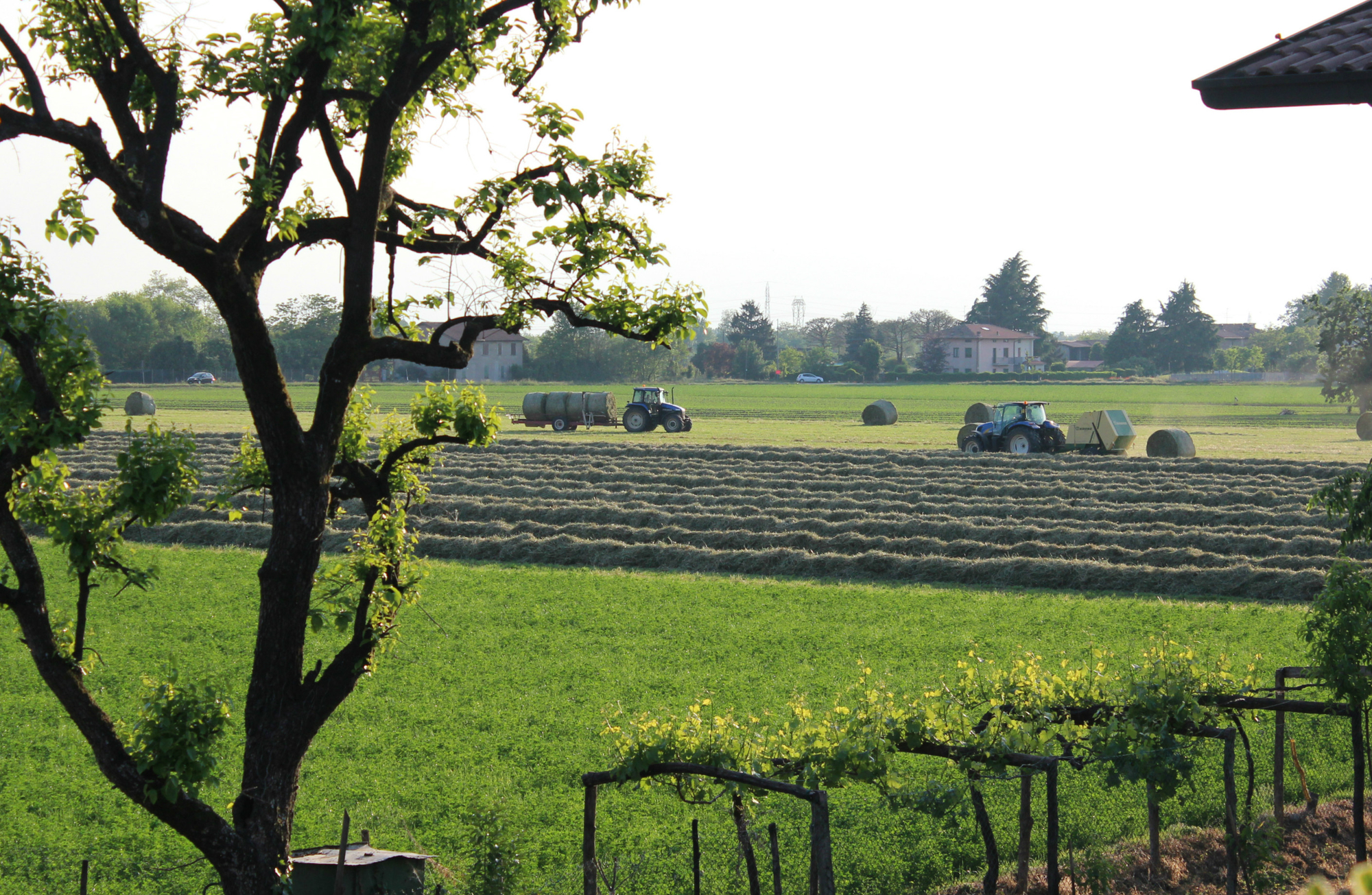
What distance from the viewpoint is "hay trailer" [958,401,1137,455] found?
33.9 m

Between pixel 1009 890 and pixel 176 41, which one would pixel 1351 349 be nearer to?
pixel 1009 890

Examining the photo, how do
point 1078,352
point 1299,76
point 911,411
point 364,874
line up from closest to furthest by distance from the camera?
point 1299,76 → point 364,874 → point 911,411 → point 1078,352

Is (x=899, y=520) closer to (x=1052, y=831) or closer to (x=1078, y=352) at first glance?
(x=1052, y=831)

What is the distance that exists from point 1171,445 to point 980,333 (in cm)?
9640

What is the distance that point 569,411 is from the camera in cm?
4634

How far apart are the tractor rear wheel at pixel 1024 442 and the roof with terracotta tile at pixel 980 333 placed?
3600 inches

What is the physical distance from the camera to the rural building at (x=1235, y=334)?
168 m

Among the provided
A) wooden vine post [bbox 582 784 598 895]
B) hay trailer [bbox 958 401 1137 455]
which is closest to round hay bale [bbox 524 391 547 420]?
hay trailer [bbox 958 401 1137 455]

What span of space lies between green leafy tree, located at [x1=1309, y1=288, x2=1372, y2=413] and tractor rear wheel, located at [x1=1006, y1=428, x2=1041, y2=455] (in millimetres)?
29622

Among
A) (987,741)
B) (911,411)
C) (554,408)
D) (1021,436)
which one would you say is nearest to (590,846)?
(987,741)

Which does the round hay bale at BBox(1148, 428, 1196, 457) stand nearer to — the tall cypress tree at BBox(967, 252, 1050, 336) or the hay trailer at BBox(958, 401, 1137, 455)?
the hay trailer at BBox(958, 401, 1137, 455)

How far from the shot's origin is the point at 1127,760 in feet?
22.7

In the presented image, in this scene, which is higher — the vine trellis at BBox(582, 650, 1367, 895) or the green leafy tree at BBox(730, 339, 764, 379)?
the green leafy tree at BBox(730, 339, 764, 379)

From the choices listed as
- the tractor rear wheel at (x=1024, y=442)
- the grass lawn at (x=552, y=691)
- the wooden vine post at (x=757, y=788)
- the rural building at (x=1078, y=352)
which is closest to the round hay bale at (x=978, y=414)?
the tractor rear wheel at (x=1024, y=442)
